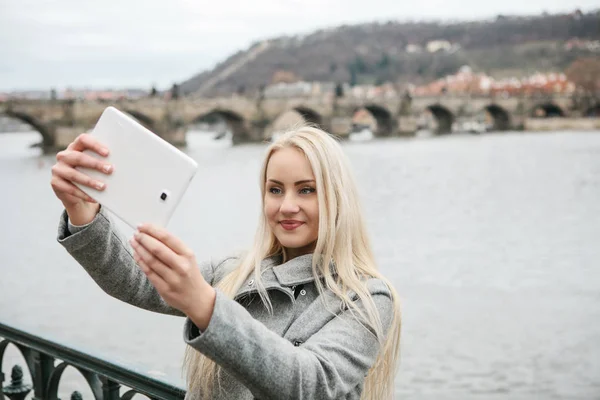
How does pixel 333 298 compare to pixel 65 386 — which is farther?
pixel 65 386

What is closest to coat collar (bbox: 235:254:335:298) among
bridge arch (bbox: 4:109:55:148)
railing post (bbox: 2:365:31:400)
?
railing post (bbox: 2:365:31:400)

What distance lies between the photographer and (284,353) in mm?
861

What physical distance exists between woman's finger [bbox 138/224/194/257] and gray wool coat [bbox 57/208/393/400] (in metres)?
0.08

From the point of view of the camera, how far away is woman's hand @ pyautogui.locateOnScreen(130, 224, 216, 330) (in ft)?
2.55

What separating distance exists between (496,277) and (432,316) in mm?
2261

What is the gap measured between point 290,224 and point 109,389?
0.61 meters

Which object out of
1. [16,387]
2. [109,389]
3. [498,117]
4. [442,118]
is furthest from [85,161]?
[498,117]

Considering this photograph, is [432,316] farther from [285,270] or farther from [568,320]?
[285,270]

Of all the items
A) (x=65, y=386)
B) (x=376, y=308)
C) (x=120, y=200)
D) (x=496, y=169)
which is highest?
(x=120, y=200)

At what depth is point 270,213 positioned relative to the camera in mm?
→ 1096

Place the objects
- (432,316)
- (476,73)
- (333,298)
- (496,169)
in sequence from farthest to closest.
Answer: (476,73)
(496,169)
(432,316)
(333,298)

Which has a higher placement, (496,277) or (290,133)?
(290,133)

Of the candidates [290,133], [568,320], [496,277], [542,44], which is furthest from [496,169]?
[542,44]

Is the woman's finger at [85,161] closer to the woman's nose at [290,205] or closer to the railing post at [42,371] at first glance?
the woman's nose at [290,205]
